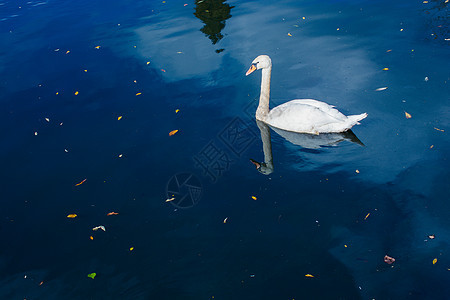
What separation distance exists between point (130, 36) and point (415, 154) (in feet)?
42.7

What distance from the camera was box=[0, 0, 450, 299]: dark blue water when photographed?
6160mm

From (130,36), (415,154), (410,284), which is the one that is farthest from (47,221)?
(130,36)

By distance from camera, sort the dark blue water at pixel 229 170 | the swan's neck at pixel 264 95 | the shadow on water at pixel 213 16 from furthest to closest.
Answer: the shadow on water at pixel 213 16
the swan's neck at pixel 264 95
the dark blue water at pixel 229 170

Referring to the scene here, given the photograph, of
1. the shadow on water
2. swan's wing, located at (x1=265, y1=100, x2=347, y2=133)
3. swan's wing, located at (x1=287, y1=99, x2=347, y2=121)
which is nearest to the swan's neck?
swan's wing, located at (x1=265, y1=100, x2=347, y2=133)

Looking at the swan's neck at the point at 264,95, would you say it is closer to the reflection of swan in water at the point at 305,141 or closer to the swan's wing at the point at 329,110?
the reflection of swan in water at the point at 305,141

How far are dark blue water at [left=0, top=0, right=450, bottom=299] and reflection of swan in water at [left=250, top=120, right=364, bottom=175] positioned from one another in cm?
13

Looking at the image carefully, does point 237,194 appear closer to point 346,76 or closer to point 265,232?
point 265,232

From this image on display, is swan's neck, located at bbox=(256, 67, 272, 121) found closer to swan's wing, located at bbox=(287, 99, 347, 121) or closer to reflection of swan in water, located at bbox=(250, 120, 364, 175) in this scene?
reflection of swan in water, located at bbox=(250, 120, 364, 175)

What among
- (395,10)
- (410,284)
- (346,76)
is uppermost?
(395,10)

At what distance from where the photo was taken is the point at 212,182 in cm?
805

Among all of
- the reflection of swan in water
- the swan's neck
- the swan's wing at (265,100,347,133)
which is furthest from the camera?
the swan's neck

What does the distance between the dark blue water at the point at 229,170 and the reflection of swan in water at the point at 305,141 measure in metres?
0.13

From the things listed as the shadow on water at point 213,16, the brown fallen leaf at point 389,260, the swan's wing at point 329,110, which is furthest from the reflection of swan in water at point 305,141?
the shadow on water at point 213,16

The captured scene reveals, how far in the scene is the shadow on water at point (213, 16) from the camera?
50.1 ft
